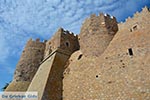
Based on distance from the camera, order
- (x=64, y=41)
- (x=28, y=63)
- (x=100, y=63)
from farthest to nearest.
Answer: (x=28, y=63) < (x=64, y=41) < (x=100, y=63)

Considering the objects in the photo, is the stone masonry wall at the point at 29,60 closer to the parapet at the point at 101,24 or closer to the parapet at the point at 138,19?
the parapet at the point at 101,24

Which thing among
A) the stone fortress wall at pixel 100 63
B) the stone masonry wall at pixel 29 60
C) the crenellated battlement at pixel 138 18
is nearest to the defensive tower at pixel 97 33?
the stone fortress wall at pixel 100 63

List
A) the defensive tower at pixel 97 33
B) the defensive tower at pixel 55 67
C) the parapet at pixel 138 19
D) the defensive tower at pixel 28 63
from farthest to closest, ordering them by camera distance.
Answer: the defensive tower at pixel 28 63 < the defensive tower at pixel 97 33 < the defensive tower at pixel 55 67 < the parapet at pixel 138 19

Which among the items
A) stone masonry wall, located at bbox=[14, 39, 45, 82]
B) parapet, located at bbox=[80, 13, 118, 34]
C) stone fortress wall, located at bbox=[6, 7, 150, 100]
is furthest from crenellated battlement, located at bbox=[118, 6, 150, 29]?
stone masonry wall, located at bbox=[14, 39, 45, 82]

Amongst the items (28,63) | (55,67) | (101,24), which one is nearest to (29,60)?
(28,63)

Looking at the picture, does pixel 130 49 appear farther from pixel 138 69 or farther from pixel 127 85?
pixel 127 85

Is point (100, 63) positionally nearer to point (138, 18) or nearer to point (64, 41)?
point (138, 18)

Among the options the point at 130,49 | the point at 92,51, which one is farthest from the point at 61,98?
the point at 130,49

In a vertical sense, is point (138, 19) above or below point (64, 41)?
below

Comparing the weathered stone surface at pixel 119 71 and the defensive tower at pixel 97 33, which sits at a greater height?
the defensive tower at pixel 97 33

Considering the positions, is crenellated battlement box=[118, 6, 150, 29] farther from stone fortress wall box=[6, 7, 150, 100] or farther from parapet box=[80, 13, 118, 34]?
parapet box=[80, 13, 118, 34]

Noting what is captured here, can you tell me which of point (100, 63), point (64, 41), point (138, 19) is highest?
point (64, 41)

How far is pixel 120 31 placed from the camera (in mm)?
13078

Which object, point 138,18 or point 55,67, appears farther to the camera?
point 55,67
